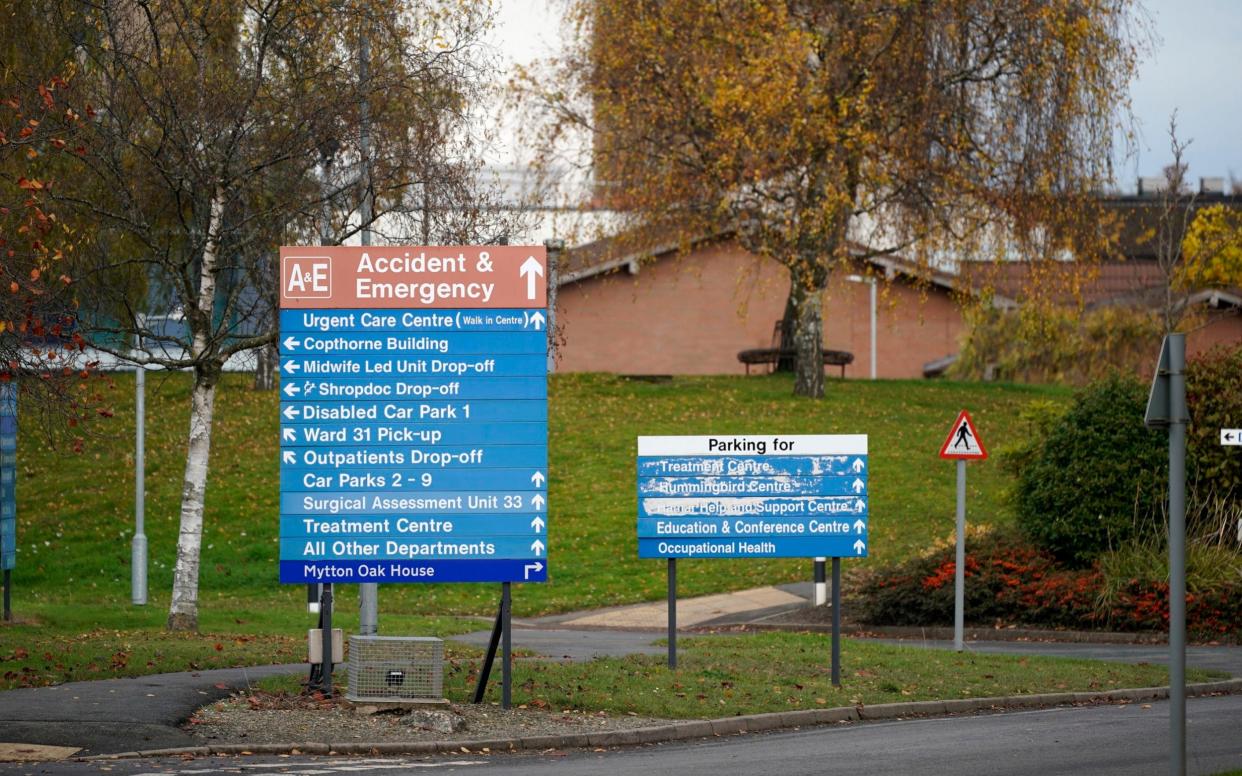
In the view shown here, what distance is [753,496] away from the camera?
17.1 m

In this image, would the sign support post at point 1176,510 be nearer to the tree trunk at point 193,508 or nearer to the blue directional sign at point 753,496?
the blue directional sign at point 753,496

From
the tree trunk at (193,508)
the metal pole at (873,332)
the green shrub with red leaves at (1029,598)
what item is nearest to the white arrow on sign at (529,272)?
the tree trunk at (193,508)

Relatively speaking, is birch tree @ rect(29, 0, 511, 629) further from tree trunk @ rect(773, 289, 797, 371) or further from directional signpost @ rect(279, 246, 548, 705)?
tree trunk @ rect(773, 289, 797, 371)

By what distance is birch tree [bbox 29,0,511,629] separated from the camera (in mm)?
19438

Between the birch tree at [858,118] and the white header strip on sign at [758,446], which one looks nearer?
the white header strip on sign at [758,446]

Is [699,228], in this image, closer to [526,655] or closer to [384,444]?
[526,655]

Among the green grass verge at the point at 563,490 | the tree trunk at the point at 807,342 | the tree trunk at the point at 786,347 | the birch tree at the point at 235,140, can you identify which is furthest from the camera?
the tree trunk at the point at 786,347

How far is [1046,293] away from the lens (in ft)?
119

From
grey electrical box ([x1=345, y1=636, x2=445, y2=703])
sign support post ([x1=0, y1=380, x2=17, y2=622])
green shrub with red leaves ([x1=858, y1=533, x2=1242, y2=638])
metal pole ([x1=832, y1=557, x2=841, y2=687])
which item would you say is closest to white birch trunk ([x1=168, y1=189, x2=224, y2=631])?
sign support post ([x1=0, y1=380, x2=17, y2=622])

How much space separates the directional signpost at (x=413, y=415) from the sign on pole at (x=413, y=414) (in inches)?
0.4

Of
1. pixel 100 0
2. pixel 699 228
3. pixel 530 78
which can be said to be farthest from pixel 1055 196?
pixel 100 0

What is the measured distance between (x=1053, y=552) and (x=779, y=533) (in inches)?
346

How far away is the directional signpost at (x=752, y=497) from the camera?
16.9 meters

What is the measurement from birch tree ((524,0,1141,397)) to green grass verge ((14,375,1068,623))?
12.2 feet
